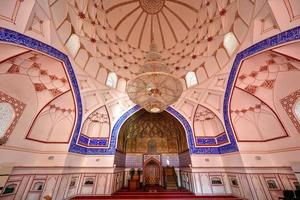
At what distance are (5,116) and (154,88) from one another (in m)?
5.02

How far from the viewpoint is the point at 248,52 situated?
179 inches

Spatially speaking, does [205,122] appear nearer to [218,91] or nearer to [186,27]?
[218,91]

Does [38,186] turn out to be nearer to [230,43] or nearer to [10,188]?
[10,188]

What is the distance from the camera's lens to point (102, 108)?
7543mm

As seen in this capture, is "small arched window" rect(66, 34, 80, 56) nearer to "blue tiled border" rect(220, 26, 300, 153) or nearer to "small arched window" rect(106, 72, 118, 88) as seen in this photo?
"small arched window" rect(106, 72, 118, 88)

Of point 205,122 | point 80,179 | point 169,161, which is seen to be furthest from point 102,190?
point 205,122

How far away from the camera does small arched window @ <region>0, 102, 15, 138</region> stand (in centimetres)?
421

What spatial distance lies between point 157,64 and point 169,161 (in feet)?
26.2

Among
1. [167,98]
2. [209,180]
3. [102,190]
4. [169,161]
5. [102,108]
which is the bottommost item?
[102,190]

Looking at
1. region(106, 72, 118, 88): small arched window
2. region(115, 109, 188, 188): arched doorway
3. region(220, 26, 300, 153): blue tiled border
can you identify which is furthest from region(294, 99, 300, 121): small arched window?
region(106, 72, 118, 88): small arched window

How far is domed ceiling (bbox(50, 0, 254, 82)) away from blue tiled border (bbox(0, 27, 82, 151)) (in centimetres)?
51

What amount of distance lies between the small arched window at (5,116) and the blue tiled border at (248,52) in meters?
8.33

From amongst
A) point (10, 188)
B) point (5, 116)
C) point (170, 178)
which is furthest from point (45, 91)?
point (170, 178)

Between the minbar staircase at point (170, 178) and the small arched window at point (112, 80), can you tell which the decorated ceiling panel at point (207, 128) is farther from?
the small arched window at point (112, 80)
